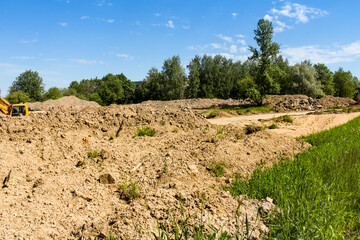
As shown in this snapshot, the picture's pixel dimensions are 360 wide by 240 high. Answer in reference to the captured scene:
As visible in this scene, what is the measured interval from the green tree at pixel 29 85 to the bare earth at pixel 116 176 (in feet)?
170

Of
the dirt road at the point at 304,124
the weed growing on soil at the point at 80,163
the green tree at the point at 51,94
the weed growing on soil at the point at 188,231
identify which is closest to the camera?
the weed growing on soil at the point at 188,231

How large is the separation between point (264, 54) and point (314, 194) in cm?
2395

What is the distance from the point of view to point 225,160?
19.4ft

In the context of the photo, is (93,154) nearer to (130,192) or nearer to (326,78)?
(130,192)

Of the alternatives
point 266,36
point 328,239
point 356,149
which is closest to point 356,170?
point 356,149

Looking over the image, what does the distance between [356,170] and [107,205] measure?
4769 mm

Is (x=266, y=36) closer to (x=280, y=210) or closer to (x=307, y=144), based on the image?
(x=307, y=144)

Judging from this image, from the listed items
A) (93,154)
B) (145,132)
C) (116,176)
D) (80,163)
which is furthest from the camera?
(145,132)

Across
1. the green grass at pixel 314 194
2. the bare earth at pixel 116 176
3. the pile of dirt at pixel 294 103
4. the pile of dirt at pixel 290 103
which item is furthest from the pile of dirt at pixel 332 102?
the green grass at pixel 314 194

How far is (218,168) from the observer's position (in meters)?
5.62

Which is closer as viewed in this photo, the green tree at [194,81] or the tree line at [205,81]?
the tree line at [205,81]

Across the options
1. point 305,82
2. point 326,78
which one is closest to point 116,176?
point 305,82

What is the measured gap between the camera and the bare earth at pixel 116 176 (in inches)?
128

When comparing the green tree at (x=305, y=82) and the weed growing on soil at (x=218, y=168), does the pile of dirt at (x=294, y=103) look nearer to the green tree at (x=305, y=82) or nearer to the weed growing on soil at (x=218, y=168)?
the green tree at (x=305, y=82)
